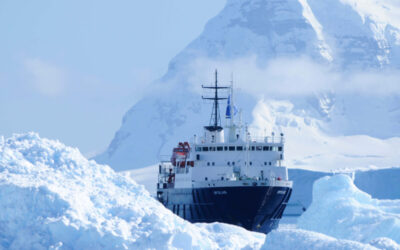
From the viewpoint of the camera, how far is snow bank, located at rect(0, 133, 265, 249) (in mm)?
29828

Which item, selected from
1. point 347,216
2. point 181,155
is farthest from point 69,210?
point 181,155

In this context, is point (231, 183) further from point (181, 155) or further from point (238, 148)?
point (181, 155)

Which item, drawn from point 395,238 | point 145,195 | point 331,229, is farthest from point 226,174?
point 145,195

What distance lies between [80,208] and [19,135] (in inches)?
185

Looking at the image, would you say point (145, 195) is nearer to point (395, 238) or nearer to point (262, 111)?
point (395, 238)

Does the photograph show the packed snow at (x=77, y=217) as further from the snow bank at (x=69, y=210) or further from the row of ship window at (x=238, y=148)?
the row of ship window at (x=238, y=148)

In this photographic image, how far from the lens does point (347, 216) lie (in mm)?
45594

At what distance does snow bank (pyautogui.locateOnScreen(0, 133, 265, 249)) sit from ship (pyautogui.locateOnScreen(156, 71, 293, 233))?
22154 millimetres

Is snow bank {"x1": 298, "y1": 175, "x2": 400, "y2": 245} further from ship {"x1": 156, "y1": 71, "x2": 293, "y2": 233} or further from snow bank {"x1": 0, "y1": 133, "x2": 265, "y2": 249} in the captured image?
snow bank {"x1": 0, "y1": 133, "x2": 265, "y2": 249}

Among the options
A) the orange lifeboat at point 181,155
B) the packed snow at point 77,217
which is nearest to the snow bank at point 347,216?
the packed snow at point 77,217

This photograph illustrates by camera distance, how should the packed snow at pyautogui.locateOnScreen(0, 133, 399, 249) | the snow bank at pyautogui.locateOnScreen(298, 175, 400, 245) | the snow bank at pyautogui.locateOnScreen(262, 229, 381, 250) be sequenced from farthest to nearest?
the snow bank at pyautogui.locateOnScreen(298, 175, 400, 245)
the packed snow at pyautogui.locateOnScreen(0, 133, 399, 249)
the snow bank at pyautogui.locateOnScreen(262, 229, 381, 250)

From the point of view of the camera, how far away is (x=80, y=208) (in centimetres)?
3056

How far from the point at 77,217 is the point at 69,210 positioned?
12.9 inches

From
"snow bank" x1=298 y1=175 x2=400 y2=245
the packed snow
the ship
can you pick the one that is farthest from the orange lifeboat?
the packed snow
